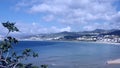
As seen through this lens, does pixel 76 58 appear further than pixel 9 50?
Yes

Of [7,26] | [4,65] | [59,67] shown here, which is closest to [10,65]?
[4,65]

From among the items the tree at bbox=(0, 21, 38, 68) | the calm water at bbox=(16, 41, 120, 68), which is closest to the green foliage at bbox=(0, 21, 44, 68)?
the tree at bbox=(0, 21, 38, 68)

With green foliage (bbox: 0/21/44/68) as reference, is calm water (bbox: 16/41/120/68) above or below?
below

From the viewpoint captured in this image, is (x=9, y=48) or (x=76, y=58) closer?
(x=9, y=48)

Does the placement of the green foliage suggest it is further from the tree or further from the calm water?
the calm water

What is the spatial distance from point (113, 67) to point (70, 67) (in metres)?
8.62

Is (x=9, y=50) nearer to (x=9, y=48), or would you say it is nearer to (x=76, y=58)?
(x=9, y=48)

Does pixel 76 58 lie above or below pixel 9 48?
below

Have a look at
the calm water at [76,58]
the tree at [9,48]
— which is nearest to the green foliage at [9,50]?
the tree at [9,48]

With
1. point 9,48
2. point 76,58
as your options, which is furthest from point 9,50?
point 76,58

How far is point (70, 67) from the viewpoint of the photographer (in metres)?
54.0

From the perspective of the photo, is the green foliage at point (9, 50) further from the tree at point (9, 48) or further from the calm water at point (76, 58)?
the calm water at point (76, 58)

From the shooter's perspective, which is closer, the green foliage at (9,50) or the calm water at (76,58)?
the green foliage at (9,50)

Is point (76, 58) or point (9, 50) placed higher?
point (9, 50)
